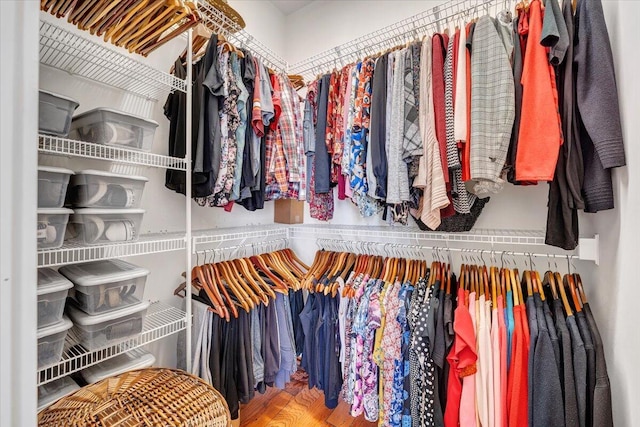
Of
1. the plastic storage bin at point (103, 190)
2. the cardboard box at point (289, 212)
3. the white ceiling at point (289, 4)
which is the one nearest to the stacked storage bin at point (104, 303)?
the plastic storage bin at point (103, 190)

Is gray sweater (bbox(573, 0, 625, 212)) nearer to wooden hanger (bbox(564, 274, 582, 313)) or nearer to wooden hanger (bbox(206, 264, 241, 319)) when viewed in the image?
wooden hanger (bbox(564, 274, 582, 313))

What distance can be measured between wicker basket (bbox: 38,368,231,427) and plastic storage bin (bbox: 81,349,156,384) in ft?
0.14

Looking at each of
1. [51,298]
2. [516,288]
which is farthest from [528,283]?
[51,298]

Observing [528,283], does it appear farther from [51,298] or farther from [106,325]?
[51,298]

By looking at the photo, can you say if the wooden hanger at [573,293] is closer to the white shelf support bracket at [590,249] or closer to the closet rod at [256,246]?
the white shelf support bracket at [590,249]

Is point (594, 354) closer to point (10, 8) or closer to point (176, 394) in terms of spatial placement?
point (176, 394)

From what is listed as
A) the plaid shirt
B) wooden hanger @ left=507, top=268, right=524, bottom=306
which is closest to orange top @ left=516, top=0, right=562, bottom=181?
wooden hanger @ left=507, top=268, right=524, bottom=306

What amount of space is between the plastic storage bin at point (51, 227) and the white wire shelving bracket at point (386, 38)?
167cm

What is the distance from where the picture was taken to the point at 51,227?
86 centimetres

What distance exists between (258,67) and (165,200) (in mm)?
918

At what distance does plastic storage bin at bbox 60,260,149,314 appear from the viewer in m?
0.96

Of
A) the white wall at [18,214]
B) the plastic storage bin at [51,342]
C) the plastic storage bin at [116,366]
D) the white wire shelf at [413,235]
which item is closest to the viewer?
the white wall at [18,214]

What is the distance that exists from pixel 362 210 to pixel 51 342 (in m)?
1.34

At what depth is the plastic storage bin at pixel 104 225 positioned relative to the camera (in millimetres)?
954
